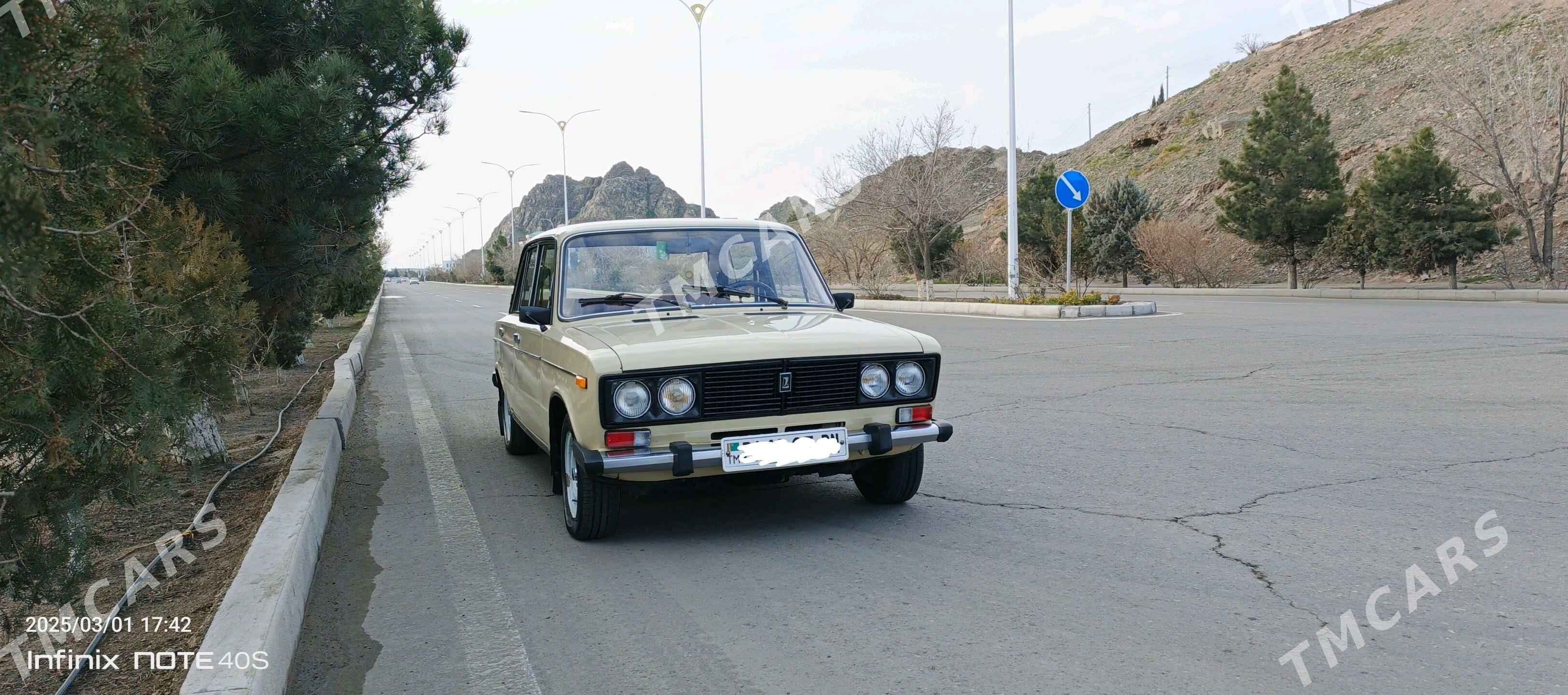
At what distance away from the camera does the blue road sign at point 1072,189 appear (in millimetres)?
21391

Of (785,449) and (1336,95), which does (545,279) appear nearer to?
(785,449)

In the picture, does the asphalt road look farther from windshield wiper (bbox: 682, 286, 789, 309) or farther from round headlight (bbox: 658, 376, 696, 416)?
windshield wiper (bbox: 682, 286, 789, 309)

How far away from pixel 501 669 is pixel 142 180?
87.4 inches

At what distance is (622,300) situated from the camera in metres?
6.09

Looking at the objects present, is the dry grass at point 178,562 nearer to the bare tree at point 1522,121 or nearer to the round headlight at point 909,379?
the round headlight at point 909,379

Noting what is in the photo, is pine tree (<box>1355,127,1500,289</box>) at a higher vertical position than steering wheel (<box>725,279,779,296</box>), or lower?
higher

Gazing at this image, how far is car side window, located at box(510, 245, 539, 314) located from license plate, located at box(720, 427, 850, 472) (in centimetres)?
264

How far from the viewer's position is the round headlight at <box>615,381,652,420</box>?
15.9 ft

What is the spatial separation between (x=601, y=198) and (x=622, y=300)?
160 metres

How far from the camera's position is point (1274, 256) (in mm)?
33438

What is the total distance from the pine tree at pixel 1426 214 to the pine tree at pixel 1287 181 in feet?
9.68

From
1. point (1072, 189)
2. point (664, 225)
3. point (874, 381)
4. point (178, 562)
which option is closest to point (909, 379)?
point (874, 381)

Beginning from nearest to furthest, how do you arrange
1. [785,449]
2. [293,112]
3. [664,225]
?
1. [785,449]
2. [664,225]
3. [293,112]

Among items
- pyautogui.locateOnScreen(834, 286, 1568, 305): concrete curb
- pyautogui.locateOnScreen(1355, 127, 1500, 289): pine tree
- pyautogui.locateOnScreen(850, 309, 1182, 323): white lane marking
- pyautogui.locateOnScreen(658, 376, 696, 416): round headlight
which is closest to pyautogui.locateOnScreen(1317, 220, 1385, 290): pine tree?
pyautogui.locateOnScreen(1355, 127, 1500, 289): pine tree
